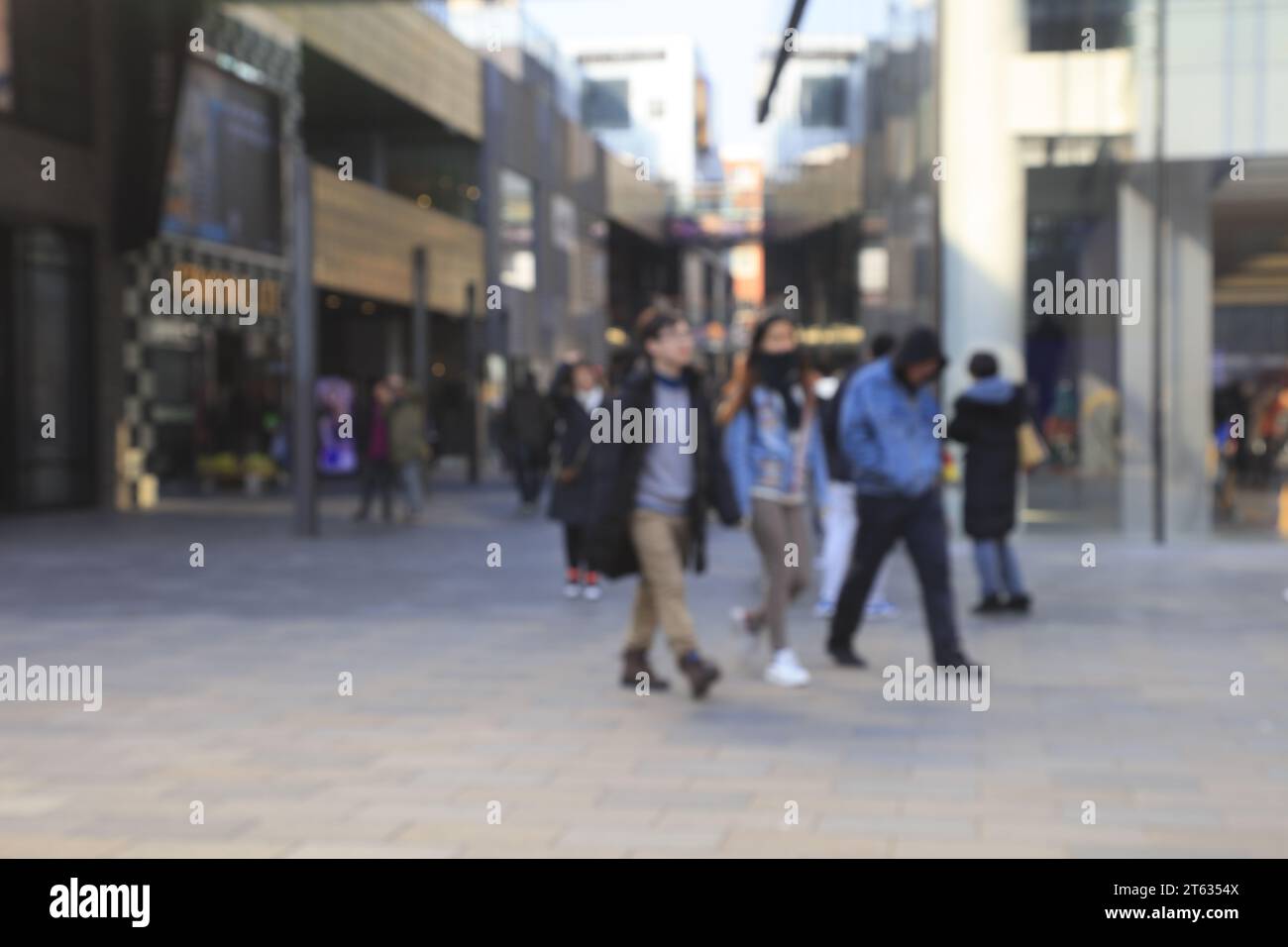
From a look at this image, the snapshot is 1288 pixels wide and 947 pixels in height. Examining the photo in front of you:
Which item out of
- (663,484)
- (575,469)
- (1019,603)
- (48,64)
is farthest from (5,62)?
(663,484)

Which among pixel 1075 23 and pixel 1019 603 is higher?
pixel 1075 23

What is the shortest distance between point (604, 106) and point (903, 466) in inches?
1762

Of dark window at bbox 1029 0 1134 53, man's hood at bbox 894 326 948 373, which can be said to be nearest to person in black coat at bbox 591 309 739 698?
man's hood at bbox 894 326 948 373

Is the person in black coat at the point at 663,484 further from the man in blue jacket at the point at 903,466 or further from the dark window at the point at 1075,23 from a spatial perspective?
the dark window at the point at 1075,23

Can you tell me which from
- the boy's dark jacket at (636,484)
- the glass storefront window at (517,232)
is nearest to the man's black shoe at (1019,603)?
the boy's dark jacket at (636,484)

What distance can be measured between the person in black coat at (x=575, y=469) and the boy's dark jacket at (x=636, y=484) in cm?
280

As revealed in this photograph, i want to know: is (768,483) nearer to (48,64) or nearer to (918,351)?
(918,351)

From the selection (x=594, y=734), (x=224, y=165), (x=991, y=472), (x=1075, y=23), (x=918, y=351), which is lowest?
(x=594, y=734)

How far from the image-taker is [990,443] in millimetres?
11180

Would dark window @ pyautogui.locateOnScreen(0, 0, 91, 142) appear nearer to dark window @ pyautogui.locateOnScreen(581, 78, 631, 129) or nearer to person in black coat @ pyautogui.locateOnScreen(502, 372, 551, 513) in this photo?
person in black coat @ pyautogui.locateOnScreen(502, 372, 551, 513)

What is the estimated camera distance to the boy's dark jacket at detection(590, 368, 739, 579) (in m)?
7.76

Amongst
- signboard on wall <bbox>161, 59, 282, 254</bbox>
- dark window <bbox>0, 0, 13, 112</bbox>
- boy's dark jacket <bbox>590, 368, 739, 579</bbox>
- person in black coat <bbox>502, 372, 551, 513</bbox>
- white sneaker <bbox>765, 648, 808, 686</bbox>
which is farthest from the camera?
signboard on wall <bbox>161, 59, 282, 254</bbox>

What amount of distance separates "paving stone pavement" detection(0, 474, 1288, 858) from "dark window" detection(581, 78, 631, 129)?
3827 centimetres

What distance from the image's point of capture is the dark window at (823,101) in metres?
25.5
